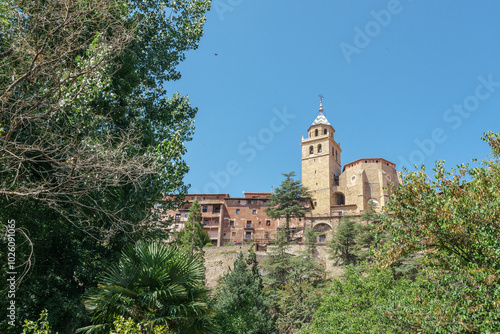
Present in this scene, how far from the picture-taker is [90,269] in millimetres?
10211

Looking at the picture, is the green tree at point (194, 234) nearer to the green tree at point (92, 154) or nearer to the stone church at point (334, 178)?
the stone church at point (334, 178)

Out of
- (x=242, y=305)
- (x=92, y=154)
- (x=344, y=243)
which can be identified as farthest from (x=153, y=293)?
(x=344, y=243)

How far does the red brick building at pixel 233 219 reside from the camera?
2066 inches

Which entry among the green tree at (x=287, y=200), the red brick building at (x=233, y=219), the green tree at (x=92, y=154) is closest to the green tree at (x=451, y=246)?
the green tree at (x=92, y=154)

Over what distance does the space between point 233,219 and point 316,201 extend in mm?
13039

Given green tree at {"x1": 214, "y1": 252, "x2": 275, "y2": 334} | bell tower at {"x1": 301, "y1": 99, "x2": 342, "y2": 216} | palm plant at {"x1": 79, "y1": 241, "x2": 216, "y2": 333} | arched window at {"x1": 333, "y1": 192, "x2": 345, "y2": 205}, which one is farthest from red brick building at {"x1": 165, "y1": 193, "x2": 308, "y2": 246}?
palm plant at {"x1": 79, "y1": 241, "x2": 216, "y2": 333}

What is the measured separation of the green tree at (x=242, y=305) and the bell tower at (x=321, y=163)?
35095 millimetres

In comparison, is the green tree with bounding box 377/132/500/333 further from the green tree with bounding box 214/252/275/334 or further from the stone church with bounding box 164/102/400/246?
the stone church with bounding box 164/102/400/246

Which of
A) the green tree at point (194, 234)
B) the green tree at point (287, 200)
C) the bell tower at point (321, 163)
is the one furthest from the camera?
the bell tower at point (321, 163)

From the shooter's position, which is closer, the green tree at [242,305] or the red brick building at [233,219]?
the green tree at [242,305]

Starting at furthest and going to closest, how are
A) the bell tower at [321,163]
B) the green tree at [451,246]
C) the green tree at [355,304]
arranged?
the bell tower at [321,163], the green tree at [355,304], the green tree at [451,246]

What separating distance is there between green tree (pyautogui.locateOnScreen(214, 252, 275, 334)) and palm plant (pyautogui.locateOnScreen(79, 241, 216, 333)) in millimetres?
7332

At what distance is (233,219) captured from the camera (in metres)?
53.7

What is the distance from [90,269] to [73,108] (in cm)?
455
